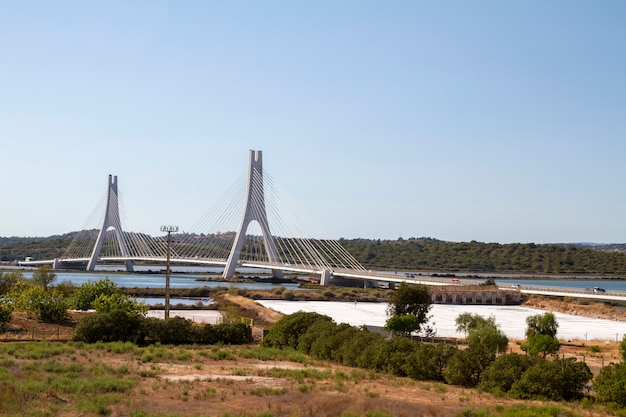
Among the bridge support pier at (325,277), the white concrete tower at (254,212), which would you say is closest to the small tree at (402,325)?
the bridge support pier at (325,277)

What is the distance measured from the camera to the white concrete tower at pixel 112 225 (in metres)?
112

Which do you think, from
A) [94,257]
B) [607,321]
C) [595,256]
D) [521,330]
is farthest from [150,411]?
[595,256]

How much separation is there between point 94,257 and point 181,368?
91.5 metres

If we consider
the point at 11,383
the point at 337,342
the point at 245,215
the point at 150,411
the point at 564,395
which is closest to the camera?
the point at 150,411

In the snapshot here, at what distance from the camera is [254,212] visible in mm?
90062

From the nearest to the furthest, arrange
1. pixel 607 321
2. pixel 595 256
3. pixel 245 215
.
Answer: pixel 607 321 < pixel 245 215 < pixel 595 256

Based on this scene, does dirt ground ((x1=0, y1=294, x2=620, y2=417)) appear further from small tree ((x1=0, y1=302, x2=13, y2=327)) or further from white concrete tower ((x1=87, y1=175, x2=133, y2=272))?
white concrete tower ((x1=87, y1=175, x2=133, y2=272))

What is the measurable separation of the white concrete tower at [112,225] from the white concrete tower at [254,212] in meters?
24.9

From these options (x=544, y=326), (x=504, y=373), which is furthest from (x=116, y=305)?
(x=504, y=373)

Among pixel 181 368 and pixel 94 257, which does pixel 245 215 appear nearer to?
pixel 94 257

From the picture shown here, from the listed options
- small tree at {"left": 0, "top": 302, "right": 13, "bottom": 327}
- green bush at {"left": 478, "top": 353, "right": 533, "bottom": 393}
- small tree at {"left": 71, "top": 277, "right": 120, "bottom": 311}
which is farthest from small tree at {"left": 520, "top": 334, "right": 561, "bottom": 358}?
small tree at {"left": 71, "top": 277, "right": 120, "bottom": 311}

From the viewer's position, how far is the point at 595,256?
166 meters

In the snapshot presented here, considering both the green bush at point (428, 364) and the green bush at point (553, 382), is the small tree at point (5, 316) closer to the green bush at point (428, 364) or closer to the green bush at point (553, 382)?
the green bush at point (428, 364)

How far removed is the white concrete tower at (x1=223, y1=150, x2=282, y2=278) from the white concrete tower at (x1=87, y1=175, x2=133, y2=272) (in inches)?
980
